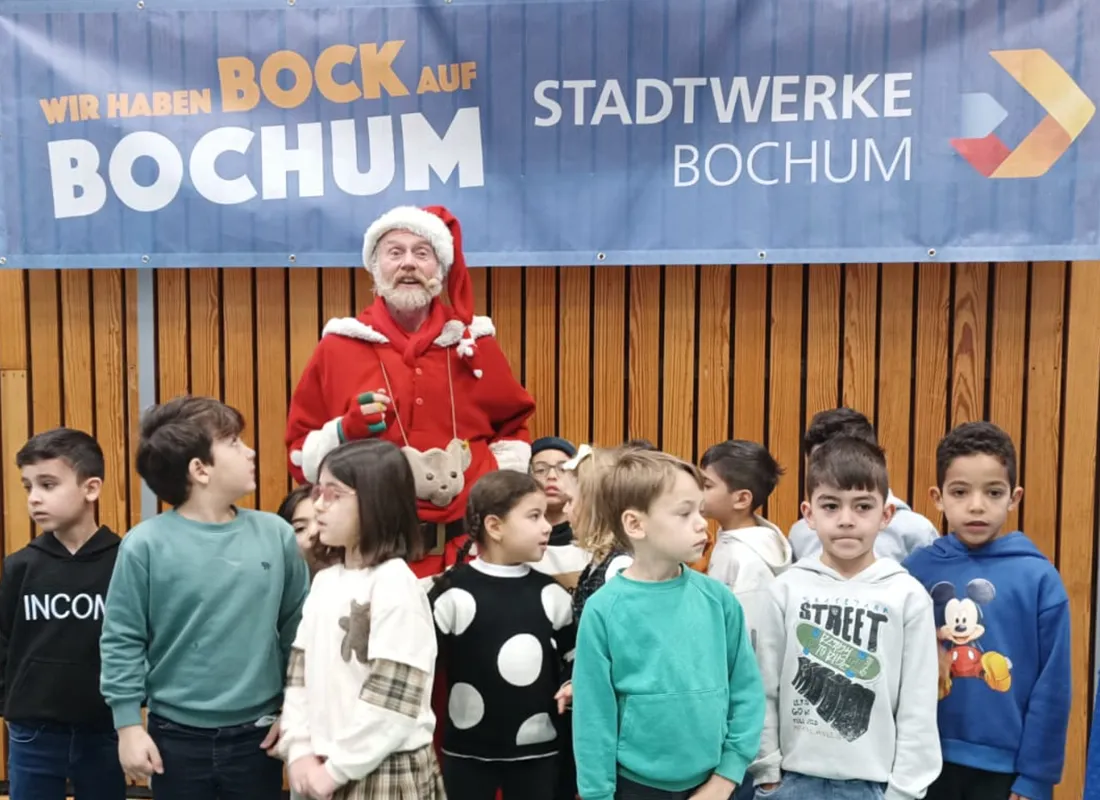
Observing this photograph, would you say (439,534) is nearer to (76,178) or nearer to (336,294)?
(336,294)

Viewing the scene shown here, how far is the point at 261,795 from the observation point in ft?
9.70

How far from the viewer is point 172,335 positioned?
472 centimetres

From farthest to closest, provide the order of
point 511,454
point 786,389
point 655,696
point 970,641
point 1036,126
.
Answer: point 786,389 < point 1036,126 < point 511,454 < point 970,641 < point 655,696

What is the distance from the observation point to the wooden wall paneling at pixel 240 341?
15.4ft

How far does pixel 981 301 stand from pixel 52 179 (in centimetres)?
380

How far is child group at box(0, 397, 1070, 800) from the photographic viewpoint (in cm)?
262

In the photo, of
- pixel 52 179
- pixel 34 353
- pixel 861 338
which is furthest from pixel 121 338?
pixel 861 338

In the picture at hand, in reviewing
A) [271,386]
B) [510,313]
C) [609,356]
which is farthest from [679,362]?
[271,386]

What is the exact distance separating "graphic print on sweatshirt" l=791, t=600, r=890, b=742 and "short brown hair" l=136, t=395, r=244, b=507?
63.9 inches

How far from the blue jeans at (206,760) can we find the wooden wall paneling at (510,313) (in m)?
2.13

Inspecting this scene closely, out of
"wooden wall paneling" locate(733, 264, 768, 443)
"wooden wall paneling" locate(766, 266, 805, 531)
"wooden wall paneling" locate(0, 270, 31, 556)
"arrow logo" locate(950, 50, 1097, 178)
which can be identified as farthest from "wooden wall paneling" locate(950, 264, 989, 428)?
"wooden wall paneling" locate(0, 270, 31, 556)

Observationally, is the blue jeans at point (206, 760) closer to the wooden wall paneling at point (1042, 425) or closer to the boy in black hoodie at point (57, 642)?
the boy in black hoodie at point (57, 642)

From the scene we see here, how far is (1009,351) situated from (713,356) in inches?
46.4

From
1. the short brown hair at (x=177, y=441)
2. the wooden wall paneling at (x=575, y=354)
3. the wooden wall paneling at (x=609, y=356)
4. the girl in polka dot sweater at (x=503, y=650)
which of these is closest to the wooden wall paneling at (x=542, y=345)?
the wooden wall paneling at (x=575, y=354)
